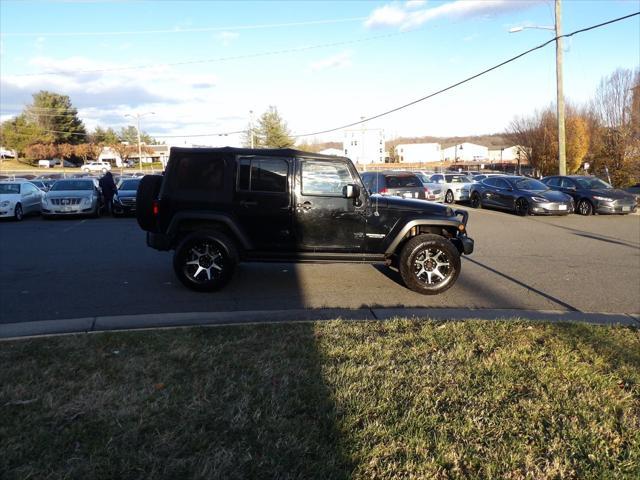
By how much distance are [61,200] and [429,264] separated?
14.6 metres

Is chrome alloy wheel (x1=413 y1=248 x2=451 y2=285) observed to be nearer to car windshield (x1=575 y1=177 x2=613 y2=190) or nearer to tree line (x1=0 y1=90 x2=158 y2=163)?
car windshield (x1=575 y1=177 x2=613 y2=190)

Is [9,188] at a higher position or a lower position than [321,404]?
higher

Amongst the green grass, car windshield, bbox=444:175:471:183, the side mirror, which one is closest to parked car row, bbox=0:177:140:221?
the side mirror

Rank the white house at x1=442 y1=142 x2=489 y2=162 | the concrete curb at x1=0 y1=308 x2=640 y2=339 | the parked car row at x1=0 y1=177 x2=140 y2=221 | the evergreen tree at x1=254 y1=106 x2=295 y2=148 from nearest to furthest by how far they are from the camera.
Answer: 1. the concrete curb at x1=0 y1=308 x2=640 y2=339
2. the parked car row at x1=0 y1=177 x2=140 y2=221
3. the evergreen tree at x1=254 y1=106 x2=295 y2=148
4. the white house at x1=442 y1=142 x2=489 y2=162

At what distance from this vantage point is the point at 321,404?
11.7 feet

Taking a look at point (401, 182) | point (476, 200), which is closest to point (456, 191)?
point (476, 200)

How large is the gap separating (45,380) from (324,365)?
2.15m

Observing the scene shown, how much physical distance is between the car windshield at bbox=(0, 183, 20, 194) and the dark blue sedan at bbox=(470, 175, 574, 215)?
18.1 metres

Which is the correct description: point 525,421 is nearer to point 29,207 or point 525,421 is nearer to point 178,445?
point 178,445

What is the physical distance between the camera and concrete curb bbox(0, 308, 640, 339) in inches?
216

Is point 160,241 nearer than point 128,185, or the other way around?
point 160,241

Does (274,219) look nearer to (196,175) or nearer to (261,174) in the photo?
(261,174)

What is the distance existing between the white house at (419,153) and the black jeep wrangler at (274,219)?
112 meters

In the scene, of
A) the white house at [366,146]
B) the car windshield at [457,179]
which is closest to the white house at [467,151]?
the white house at [366,146]
